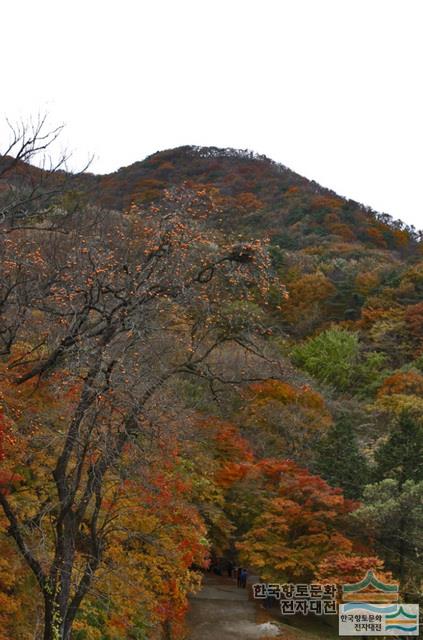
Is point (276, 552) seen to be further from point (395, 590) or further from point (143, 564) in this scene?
point (143, 564)

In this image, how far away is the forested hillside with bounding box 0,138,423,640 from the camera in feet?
24.5

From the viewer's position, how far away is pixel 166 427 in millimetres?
8883

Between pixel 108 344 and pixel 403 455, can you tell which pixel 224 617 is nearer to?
pixel 403 455

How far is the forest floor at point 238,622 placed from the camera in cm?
1414

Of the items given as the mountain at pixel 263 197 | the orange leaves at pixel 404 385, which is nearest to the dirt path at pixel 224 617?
the orange leaves at pixel 404 385

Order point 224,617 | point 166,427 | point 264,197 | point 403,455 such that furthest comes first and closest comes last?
point 264,197, point 403,455, point 224,617, point 166,427

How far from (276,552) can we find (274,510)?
1207 mm

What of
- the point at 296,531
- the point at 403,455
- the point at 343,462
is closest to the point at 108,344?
the point at 296,531

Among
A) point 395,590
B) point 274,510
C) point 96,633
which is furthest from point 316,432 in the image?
point 96,633

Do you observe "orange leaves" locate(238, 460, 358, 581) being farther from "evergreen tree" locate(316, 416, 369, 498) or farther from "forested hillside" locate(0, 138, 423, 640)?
"evergreen tree" locate(316, 416, 369, 498)

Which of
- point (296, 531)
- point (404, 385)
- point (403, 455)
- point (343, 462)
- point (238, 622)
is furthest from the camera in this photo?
point (404, 385)

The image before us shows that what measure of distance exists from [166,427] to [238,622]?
8.50m

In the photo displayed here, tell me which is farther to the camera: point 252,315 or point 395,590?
point 395,590

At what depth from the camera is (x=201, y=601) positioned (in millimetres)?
16328
